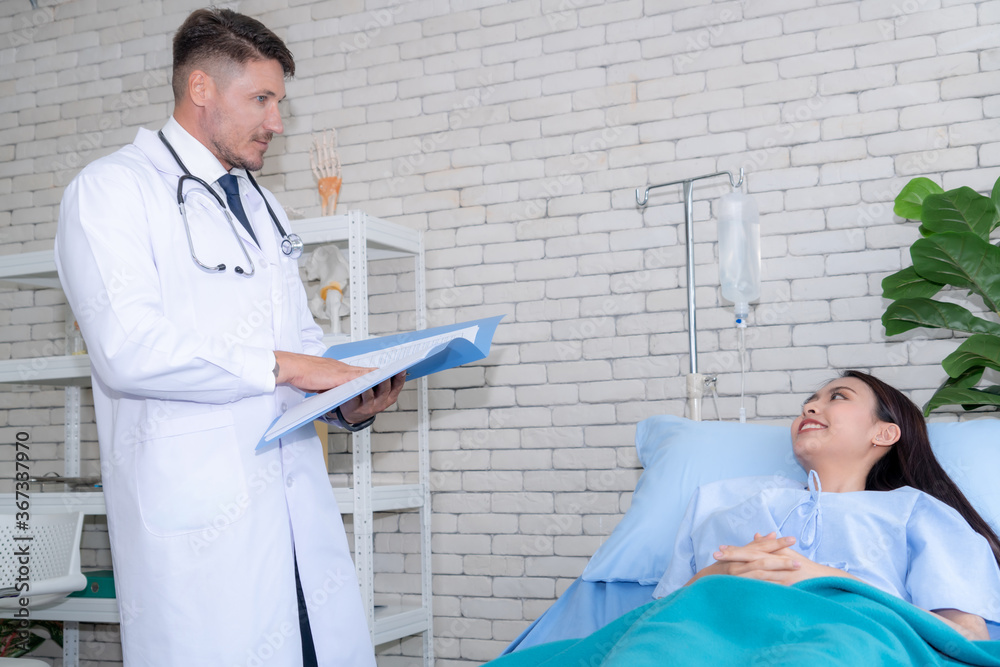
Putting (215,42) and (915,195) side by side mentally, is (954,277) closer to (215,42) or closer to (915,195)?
(915,195)

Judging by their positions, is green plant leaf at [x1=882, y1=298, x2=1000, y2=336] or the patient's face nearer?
the patient's face

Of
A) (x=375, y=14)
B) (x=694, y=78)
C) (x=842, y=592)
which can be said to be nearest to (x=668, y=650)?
(x=842, y=592)

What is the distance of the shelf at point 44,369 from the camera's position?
9.67ft

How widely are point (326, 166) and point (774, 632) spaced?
2.51 m

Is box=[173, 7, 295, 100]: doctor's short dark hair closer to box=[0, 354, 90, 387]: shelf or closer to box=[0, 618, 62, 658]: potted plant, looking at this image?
box=[0, 354, 90, 387]: shelf

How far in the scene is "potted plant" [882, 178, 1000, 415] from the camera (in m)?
2.20

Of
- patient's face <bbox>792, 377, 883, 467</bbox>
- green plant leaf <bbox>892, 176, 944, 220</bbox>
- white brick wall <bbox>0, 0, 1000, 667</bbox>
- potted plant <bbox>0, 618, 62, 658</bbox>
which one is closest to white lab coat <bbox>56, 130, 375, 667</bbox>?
patient's face <bbox>792, 377, 883, 467</bbox>

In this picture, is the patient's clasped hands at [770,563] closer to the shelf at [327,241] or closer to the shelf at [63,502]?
the shelf at [327,241]

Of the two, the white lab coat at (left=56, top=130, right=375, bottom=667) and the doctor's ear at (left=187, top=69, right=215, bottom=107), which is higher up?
the doctor's ear at (left=187, top=69, right=215, bottom=107)

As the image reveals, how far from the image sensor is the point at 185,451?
1.51 m

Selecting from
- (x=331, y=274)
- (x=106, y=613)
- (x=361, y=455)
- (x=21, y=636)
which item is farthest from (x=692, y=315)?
(x=21, y=636)

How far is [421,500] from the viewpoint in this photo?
3004 millimetres

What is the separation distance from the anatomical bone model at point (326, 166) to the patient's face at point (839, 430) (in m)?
1.81

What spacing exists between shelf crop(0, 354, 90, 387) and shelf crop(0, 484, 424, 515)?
393mm
